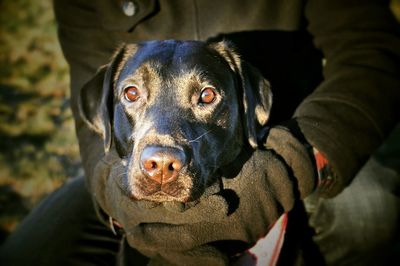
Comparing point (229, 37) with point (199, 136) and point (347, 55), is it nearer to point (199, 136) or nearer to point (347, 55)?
point (347, 55)

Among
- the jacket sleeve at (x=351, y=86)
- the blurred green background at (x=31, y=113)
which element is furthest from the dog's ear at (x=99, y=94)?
the blurred green background at (x=31, y=113)

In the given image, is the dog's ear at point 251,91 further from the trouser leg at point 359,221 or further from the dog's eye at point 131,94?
the trouser leg at point 359,221

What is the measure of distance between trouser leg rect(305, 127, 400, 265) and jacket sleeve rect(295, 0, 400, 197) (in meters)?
0.33

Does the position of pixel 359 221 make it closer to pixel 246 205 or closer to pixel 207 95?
pixel 246 205

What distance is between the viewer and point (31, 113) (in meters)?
4.96

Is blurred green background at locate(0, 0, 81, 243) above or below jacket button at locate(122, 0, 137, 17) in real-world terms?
below

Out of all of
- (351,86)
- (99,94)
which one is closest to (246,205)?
(351,86)

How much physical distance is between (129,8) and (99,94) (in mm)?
628

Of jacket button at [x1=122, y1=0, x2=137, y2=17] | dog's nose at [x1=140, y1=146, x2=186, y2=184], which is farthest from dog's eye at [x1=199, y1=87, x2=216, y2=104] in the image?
jacket button at [x1=122, y1=0, x2=137, y2=17]

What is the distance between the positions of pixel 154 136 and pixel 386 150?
11.2 feet

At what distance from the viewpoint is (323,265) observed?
250 centimetres

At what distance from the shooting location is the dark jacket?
7.22 ft

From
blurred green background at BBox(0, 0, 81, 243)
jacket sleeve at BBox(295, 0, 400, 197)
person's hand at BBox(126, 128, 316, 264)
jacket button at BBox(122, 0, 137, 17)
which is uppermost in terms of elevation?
jacket button at BBox(122, 0, 137, 17)

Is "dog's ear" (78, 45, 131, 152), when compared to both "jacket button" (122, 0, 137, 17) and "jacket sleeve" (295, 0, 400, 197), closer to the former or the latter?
"jacket button" (122, 0, 137, 17)
